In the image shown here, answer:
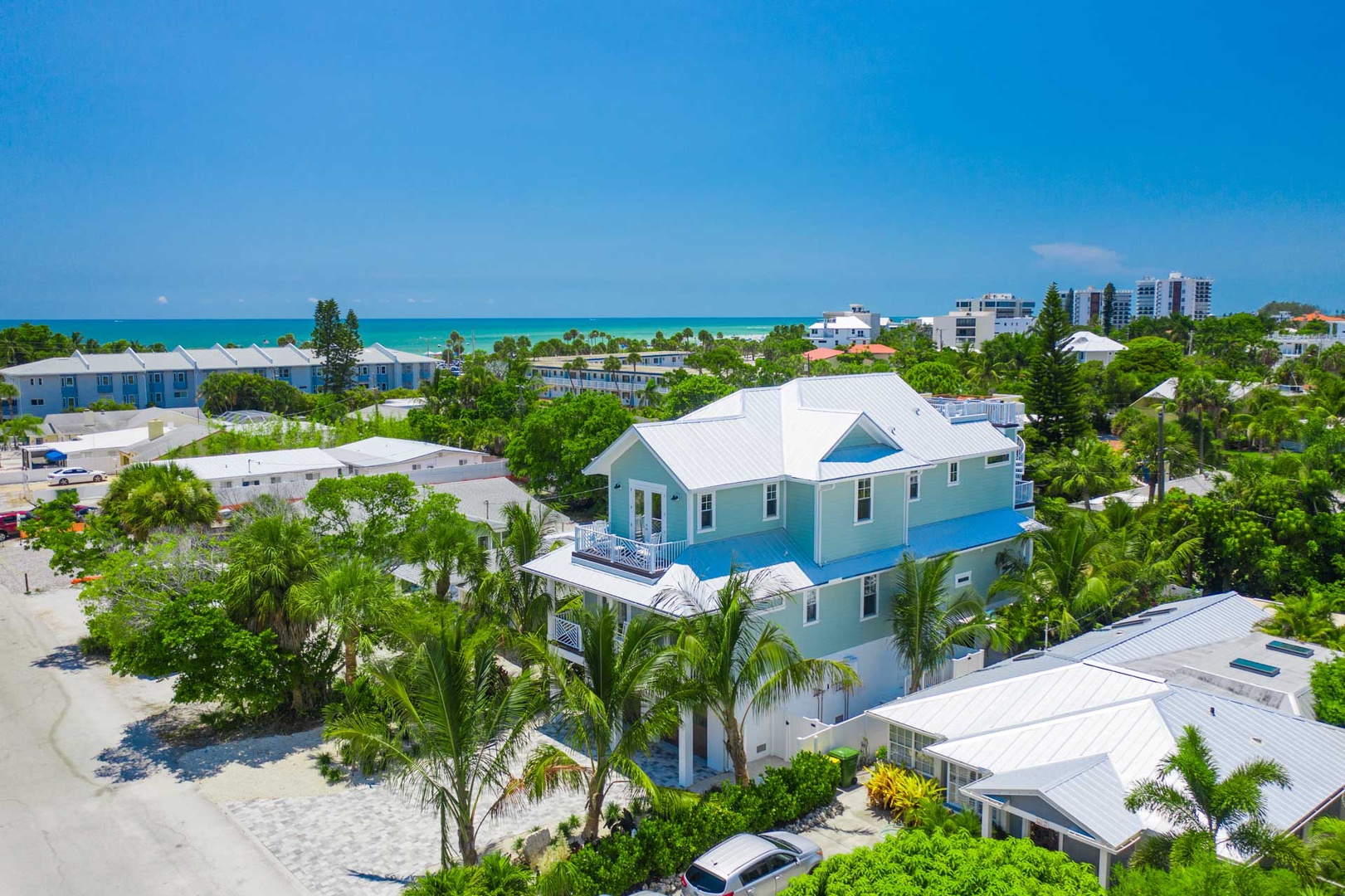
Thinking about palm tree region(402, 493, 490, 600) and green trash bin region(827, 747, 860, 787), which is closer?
green trash bin region(827, 747, 860, 787)

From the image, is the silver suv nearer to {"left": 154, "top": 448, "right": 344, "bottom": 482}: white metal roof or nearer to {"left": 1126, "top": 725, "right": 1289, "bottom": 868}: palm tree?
{"left": 1126, "top": 725, "right": 1289, "bottom": 868}: palm tree

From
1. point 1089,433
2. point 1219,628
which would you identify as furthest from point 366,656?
point 1089,433

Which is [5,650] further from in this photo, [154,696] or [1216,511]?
[1216,511]

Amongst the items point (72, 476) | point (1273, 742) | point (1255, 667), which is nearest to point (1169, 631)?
point (1255, 667)

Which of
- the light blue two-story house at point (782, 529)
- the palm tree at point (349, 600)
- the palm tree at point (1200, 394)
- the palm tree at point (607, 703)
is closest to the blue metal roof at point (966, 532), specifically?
the light blue two-story house at point (782, 529)

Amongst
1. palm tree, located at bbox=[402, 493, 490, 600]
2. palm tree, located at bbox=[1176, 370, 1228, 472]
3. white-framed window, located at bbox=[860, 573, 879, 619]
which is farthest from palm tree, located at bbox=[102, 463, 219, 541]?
palm tree, located at bbox=[1176, 370, 1228, 472]

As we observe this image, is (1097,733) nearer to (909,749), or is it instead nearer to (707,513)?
(909,749)
